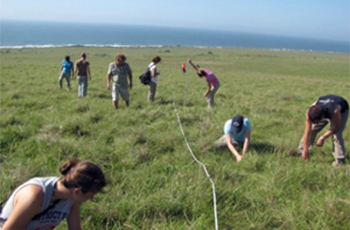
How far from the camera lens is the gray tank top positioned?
6.85 ft

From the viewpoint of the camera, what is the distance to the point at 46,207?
212 centimetres

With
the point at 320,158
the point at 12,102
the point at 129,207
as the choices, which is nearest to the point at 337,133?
the point at 320,158

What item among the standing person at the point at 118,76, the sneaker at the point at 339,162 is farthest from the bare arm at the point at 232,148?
the standing person at the point at 118,76

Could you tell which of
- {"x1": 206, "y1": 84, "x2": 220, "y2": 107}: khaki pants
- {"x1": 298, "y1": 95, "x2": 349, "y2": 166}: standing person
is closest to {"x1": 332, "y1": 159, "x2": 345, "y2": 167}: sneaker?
{"x1": 298, "y1": 95, "x2": 349, "y2": 166}: standing person

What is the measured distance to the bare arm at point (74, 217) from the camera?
246 centimetres

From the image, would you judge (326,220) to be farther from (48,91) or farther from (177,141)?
(48,91)

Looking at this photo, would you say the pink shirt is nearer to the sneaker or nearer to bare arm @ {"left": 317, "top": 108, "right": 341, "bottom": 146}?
bare arm @ {"left": 317, "top": 108, "right": 341, "bottom": 146}

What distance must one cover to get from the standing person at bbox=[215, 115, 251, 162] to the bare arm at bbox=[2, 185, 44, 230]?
3376mm

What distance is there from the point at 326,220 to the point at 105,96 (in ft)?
27.0

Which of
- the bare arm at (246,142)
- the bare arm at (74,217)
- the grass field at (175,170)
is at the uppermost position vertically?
the bare arm at (74,217)

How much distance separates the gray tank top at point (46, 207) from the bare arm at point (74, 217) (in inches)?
2.5

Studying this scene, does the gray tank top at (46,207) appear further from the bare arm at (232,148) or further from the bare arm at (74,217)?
the bare arm at (232,148)

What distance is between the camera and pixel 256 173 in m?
4.30

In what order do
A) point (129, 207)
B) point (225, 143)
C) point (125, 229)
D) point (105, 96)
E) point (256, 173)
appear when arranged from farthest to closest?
1. point (105, 96)
2. point (225, 143)
3. point (256, 173)
4. point (129, 207)
5. point (125, 229)
